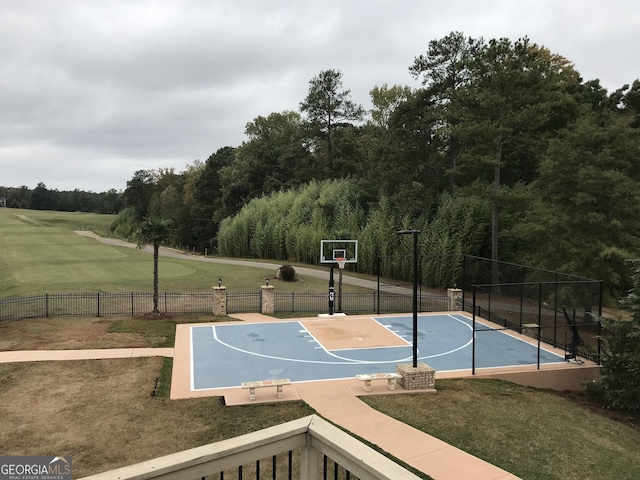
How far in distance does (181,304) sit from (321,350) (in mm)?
11130

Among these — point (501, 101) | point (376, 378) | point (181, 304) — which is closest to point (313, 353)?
point (376, 378)

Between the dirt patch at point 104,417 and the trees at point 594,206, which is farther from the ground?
the trees at point 594,206

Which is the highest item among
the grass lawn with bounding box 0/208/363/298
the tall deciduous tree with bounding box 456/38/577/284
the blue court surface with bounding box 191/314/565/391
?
the tall deciduous tree with bounding box 456/38/577/284

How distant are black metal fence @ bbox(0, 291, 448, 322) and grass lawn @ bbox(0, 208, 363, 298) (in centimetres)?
310

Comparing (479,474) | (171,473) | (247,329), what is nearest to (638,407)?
(479,474)

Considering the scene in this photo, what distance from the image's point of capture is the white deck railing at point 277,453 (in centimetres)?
280

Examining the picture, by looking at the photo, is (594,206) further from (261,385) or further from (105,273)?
(105,273)

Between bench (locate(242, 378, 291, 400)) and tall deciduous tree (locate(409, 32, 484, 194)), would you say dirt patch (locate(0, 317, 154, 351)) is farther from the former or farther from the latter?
tall deciduous tree (locate(409, 32, 484, 194))

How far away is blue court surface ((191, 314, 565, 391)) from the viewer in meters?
15.8

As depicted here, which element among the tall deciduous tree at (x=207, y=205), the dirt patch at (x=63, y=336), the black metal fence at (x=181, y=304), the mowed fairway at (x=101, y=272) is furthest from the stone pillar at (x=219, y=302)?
the tall deciduous tree at (x=207, y=205)

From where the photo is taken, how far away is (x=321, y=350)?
18641mm

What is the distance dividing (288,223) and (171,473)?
152 feet

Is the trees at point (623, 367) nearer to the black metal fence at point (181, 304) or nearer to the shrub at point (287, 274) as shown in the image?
the black metal fence at point (181, 304)

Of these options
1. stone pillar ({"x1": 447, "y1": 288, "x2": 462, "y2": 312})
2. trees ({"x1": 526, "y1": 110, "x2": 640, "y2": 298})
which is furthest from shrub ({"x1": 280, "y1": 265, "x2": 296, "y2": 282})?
trees ({"x1": 526, "y1": 110, "x2": 640, "y2": 298})
